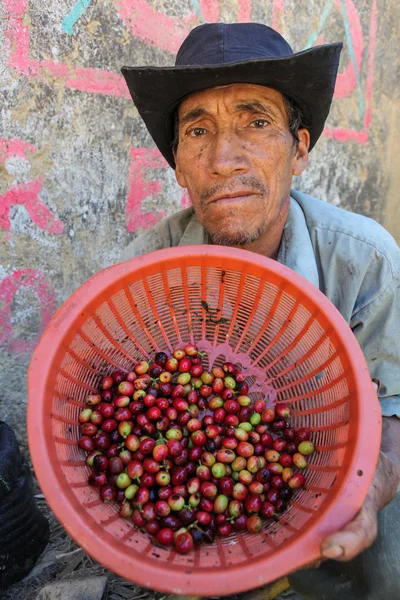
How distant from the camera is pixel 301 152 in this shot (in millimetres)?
2211

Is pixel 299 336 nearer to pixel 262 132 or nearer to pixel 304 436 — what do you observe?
pixel 304 436

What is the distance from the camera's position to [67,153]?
2.80m

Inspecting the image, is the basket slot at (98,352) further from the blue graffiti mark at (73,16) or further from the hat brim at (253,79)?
the blue graffiti mark at (73,16)

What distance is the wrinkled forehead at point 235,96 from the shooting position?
1889 millimetres

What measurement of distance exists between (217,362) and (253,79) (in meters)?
1.14

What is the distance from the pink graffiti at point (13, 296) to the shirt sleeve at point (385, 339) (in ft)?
5.89

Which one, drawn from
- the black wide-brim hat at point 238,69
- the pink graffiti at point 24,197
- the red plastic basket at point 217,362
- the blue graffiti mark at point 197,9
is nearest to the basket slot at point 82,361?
the red plastic basket at point 217,362

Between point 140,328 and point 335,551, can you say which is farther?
point 140,328

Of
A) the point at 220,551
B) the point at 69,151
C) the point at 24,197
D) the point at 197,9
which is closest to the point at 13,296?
the point at 24,197

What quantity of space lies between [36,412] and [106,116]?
2.13m

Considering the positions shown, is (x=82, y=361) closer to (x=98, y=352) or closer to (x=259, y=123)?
(x=98, y=352)

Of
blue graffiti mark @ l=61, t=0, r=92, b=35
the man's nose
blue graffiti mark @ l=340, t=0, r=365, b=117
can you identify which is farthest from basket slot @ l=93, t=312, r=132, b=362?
blue graffiti mark @ l=340, t=0, r=365, b=117

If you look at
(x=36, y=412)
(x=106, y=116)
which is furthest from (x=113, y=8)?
(x=36, y=412)

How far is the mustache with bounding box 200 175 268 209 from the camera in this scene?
6.22 ft
